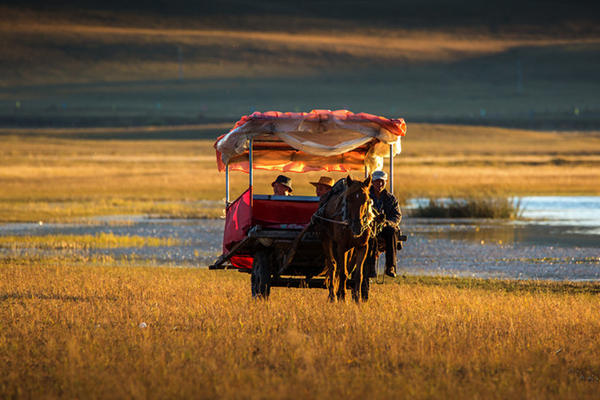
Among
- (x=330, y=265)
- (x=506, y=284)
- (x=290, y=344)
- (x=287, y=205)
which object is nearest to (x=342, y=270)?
(x=330, y=265)

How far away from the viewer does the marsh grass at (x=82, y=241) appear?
85.8 feet

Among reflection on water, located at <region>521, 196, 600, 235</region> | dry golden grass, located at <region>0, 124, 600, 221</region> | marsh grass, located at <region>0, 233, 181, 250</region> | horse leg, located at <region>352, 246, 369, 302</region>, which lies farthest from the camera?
dry golden grass, located at <region>0, 124, 600, 221</region>

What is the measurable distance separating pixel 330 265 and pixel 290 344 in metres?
2.83

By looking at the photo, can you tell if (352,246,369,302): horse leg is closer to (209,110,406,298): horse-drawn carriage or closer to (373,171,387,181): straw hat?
(209,110,406,298): horse-drawn carriage

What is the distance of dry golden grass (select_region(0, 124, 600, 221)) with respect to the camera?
42469mm

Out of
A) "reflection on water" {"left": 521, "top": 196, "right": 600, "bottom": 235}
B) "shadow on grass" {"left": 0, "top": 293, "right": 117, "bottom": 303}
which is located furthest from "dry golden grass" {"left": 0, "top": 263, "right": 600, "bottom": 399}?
"reflection on water" {"left": 521, "top": 196, "right": 600, "bottom": 235}

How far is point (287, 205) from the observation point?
14844mm

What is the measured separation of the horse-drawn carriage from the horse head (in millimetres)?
187

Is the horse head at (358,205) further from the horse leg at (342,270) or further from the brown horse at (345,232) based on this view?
the horse leg at (342,270)

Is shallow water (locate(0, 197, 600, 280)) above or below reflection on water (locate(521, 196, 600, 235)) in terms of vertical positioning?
above

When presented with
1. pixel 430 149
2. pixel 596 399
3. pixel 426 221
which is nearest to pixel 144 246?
pixel 426 221

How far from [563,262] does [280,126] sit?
10.7m

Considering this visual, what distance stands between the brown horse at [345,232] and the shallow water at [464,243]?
7.17 metres

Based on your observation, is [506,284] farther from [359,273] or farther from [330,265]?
[330,265]
